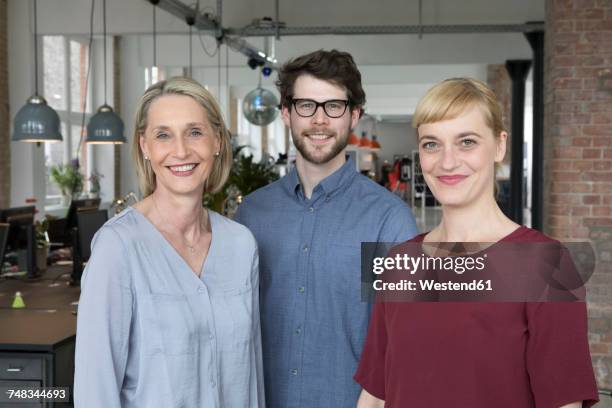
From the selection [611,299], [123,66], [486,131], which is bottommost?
[611,299]

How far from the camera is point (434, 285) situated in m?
1.45

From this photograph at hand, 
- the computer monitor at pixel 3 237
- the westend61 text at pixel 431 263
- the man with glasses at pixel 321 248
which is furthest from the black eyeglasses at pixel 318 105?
the computer monitor at pixel 3 237

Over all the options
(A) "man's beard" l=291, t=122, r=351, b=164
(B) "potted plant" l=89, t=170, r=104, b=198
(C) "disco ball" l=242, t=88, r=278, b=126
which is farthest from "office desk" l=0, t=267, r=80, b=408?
(B) "potted plant" l=89, t=170, r=104, b=198

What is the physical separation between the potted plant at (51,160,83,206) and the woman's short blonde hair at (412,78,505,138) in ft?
Result: 33.6

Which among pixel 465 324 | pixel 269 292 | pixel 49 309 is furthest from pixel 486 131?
pixel 49 309

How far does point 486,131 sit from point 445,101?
97mm

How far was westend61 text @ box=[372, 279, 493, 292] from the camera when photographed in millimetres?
1368

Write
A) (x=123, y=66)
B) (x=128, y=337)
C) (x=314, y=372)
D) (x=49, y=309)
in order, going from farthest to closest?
1. (x=123, y=66)
2. (x=49, y=309)
3. (x=314, y=372)
4. (x=128, y=337)

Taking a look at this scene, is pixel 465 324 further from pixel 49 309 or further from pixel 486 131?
pixel 49 309

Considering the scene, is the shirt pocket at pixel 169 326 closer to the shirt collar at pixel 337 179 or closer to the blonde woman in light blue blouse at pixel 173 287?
the blonde woman in light blue blouse at pixel 173 287

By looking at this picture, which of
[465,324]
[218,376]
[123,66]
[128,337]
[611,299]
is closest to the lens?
[465,324]

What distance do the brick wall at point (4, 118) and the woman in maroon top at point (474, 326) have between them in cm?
852

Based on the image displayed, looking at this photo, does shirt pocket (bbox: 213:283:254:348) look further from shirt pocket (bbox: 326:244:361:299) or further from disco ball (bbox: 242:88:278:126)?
disco ball (bbox: 242:88:278:126)

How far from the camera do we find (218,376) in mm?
1883
